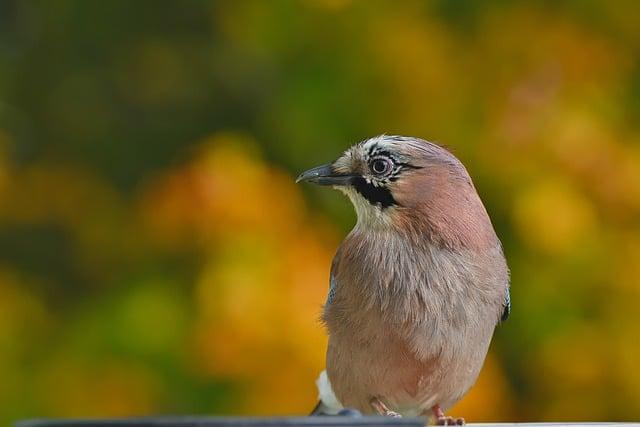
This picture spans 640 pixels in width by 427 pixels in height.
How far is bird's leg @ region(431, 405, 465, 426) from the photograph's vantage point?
4785 mm

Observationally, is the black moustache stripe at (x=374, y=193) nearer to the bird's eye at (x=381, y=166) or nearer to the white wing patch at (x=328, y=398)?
the bird's eye at (x=381, y=166)

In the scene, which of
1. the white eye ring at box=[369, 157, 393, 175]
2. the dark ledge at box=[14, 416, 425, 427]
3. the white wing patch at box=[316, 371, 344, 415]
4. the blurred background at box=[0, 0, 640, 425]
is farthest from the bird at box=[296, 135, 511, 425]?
the dark ledge at box=[14, 416, 425, 427]

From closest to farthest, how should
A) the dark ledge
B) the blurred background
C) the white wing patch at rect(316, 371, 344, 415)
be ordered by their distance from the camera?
1. the dark ledge
2. the white wing patch at rect(316, 371, 344, 415)
3. the blurred background

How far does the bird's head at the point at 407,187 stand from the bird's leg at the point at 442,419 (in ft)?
2.03

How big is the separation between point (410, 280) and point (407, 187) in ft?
1.10

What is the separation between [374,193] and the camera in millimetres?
4809

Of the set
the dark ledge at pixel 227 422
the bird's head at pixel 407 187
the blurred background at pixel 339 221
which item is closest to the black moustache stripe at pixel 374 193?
the bird's head at pixel 407 187

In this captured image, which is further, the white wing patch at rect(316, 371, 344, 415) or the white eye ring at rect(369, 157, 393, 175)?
the white wing patch at rect(316, 371, 344, 415)

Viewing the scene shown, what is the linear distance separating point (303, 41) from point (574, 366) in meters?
2.03

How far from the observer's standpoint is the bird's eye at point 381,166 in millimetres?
4762

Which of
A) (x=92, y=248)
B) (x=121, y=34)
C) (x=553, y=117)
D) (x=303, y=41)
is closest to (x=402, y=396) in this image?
(x=553, y=117)

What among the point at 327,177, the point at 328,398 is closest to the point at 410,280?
the point at 327,177

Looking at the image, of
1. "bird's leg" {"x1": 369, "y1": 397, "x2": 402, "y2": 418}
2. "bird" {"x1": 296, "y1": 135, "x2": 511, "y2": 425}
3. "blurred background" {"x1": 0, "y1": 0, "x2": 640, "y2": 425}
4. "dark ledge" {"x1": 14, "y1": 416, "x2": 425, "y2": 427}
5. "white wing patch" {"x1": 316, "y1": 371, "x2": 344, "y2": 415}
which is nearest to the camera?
"dark ledge" {"x1": 14, "y1": 416, "x2": 425, "y2": 427}

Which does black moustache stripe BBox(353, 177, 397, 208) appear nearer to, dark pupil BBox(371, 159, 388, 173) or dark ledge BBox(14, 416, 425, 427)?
dark pupil BBox(371, 159, 388, 173)
